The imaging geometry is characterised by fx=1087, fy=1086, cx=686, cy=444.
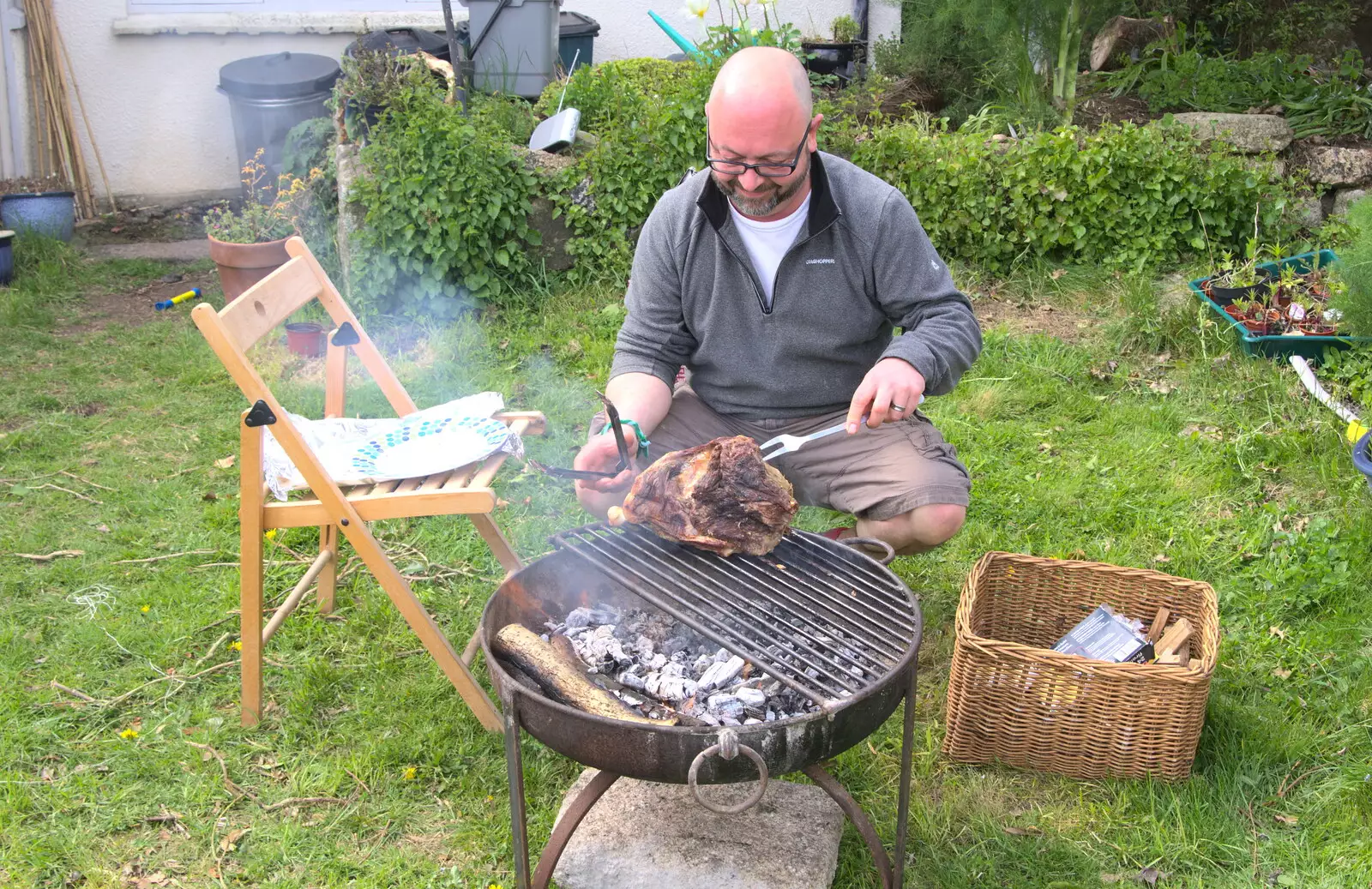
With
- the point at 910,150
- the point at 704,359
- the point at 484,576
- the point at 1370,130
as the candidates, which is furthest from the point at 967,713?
the point at 1370,130

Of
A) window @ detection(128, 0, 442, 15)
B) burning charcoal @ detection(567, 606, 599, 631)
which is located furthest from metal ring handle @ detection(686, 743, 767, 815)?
window @ detection(128, 0, 442, 15)

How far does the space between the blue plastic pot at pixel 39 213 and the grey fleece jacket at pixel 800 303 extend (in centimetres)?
616

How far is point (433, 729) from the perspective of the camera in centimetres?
319

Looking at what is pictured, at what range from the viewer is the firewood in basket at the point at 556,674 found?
230 centimetres

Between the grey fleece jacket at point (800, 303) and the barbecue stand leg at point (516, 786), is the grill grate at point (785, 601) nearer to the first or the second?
the barbecue stand leg at point (516, 786)

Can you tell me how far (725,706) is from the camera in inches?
93.5

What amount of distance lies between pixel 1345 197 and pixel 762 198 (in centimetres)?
492

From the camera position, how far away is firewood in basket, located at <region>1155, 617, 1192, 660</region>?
10.1 ft

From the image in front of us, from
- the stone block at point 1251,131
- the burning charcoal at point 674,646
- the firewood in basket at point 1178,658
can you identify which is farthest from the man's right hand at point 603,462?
the stone block at point 1251,131

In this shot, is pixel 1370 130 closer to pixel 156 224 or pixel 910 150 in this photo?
pixel 910 150

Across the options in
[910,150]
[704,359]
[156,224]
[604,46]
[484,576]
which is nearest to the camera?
[704,359]

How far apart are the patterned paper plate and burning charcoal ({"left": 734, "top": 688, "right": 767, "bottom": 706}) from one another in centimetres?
119

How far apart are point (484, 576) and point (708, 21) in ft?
21.1

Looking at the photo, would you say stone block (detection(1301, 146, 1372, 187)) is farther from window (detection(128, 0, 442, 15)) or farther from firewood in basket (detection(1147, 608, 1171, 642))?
window (detection(128, 0, 442, 15))
